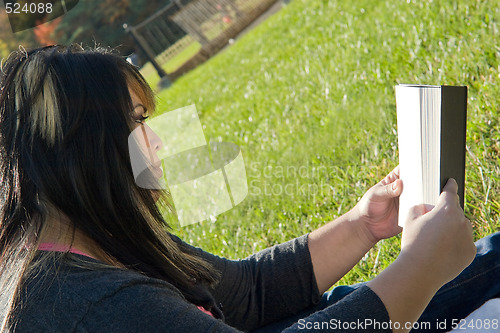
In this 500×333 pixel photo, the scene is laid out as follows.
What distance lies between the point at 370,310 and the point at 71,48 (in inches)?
39.9

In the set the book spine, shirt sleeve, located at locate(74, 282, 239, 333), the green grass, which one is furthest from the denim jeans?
shirt sleeve, located at locate(74, 282, 239, 333)

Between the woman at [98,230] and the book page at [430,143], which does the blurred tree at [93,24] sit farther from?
the book page at [430,143]

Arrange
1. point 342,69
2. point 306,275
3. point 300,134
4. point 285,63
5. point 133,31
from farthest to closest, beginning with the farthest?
point 133,31, point 285,63, point 342,69, point 300,134, point 306,275

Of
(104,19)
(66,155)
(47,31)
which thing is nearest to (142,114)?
(66,155)

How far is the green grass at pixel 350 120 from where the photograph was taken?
2773 millimetres

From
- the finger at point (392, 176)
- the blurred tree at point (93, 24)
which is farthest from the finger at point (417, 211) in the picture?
the blurred tree at point (93, 24)

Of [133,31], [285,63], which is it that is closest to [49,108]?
[285,63]

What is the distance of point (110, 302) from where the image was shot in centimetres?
133

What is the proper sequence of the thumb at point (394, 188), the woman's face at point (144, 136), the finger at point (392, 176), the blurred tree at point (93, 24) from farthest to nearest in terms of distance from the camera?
the blurred tree at point (93, 24), the finger at point (392, 176), the thumb at point (394, 188), the woman's face at point (144, 136)

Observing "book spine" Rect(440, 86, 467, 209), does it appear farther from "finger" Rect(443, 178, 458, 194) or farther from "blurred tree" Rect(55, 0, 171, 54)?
"blurred tree" Rect(55, 0, 171, 54)

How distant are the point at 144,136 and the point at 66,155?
0.23 meters

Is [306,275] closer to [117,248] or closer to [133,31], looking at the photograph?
[117,248]

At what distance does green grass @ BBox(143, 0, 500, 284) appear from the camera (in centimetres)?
277

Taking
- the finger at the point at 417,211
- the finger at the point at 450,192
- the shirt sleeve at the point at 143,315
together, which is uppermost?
the finger at the point at 450,192
